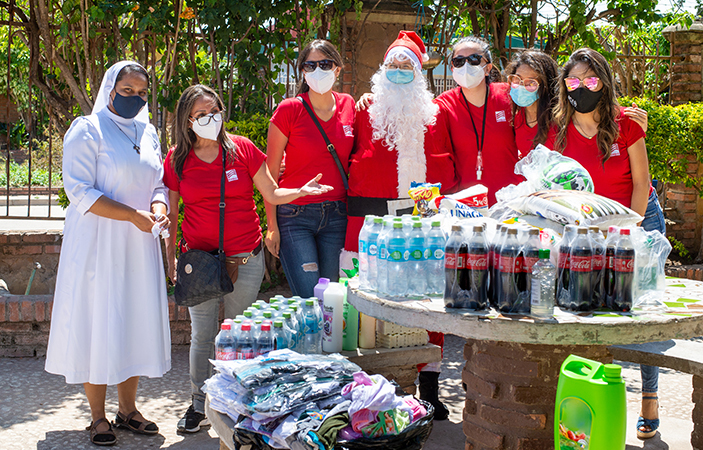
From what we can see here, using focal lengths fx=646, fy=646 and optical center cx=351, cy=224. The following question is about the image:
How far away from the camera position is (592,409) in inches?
91.4

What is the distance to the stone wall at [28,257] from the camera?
6.11 m

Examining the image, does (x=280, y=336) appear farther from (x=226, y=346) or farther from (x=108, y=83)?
(x=108, y=83)

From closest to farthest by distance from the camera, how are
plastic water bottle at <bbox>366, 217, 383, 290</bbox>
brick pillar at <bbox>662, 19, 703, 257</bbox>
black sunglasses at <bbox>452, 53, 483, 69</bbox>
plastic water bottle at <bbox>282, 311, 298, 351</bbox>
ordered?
plastic water bottle at <bbox>366, 217, 383, 290</bbox> → plastic water bottle at <bbox>282, 311, 298, 351</bbox> → black sunglasses at <bbox>452, 53, 483, 69</bbox> → brick pillar at <bbox>662, 19, 703, 257</bbox>

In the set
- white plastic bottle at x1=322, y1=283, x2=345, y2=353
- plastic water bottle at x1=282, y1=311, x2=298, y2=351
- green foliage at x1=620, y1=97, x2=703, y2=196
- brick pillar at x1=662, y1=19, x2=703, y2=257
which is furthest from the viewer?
brick pillar at x1=662, y1=19, x2=703, y2=257

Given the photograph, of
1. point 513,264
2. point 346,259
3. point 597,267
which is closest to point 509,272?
point 513,264

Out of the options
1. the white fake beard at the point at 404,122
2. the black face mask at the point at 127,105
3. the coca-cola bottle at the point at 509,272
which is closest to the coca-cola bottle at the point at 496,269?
the coca-cola bottle at the point at 509,272

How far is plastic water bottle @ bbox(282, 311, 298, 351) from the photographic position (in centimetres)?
302

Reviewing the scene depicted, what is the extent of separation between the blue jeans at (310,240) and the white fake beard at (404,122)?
0.44m

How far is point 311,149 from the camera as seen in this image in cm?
383

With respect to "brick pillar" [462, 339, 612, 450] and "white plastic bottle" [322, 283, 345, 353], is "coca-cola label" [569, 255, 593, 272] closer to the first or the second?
"brick pillar" [462, 339, 612, 450]

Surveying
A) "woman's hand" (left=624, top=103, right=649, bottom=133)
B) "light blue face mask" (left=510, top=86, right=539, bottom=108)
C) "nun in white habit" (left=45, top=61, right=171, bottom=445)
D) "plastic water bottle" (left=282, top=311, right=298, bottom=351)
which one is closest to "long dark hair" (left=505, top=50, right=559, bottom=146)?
"light blue face mask" (left=510, top=86, right=539, bottom=108)

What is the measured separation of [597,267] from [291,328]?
1403mm

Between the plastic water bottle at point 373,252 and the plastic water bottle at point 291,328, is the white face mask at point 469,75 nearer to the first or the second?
the plastic water bottle at point 373,252

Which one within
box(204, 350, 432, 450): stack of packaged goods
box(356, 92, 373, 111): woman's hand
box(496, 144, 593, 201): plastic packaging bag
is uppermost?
box(356, 92, 373, 111): woman's hand
